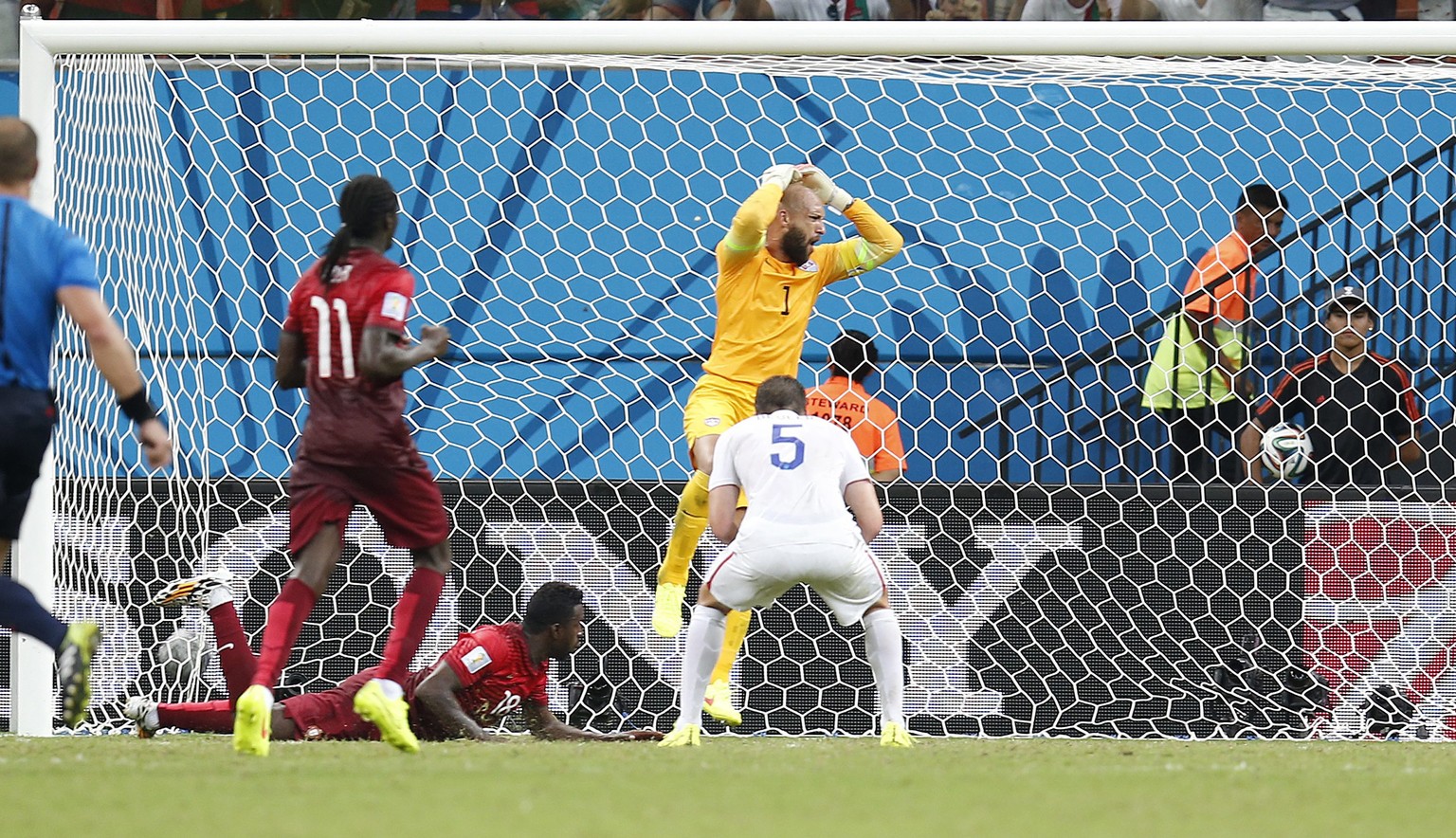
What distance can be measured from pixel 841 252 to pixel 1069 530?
151cm

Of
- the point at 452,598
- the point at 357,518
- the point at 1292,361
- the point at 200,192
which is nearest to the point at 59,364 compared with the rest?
the point at 357,518

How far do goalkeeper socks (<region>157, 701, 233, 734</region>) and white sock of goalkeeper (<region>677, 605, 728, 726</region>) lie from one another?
1.62m

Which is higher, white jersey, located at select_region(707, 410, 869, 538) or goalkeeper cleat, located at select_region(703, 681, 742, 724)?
white jersey, located at select_region(707, 410, 869, 538)

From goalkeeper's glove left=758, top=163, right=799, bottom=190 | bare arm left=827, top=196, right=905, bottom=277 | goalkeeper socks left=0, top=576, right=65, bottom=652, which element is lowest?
goalkeeper socks left=0, top=576, right=65, bottom=652

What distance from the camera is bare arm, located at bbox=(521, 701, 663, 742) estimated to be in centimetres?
614

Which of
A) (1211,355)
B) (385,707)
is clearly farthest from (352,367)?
(1211,355)

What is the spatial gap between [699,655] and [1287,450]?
3.05 m

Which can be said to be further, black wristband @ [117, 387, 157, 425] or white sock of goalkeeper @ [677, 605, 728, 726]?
white sock of goalkeeper @ [677, 605, 728, 726]

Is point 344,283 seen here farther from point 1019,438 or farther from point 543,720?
point 1019,438

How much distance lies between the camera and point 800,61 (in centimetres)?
709

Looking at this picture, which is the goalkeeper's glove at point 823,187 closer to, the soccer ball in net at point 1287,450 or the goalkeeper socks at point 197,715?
the soccer ball in net at point 1287,450

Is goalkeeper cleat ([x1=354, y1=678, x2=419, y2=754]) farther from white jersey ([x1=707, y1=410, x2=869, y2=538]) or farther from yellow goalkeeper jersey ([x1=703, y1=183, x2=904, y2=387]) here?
yellow goalkeeper jersey ([x1=703, y1=183, x2=904, y2=387])

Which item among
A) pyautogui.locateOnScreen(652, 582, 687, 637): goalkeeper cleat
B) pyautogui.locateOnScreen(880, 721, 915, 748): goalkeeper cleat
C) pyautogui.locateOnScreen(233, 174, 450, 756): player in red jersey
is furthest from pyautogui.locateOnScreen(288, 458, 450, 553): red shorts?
pyautogui.locateOnScreen(880, 721, 915, 748): goalkeeper cleat

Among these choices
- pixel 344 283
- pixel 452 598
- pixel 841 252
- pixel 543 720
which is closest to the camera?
pixel 344 283
